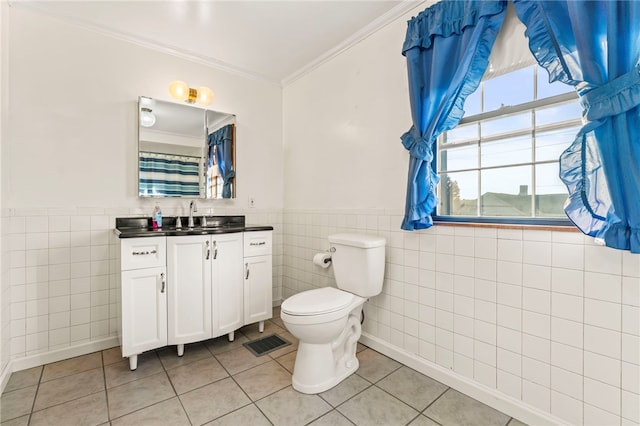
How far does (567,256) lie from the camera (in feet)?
4.47

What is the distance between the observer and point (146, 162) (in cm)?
240

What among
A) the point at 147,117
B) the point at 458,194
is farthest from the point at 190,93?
the point at 458,194

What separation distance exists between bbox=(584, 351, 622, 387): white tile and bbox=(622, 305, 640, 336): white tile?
0.47 ft

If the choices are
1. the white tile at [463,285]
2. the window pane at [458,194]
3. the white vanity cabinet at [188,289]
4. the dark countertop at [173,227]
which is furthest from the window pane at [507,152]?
the white vanity cabinet at [188,289]

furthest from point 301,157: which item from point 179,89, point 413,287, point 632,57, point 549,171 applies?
point 632,57

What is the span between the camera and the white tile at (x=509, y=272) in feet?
4.97

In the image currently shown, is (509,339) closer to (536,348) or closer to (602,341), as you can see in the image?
(536,348)

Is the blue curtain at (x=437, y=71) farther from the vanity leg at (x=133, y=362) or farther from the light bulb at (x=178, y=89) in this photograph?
the vanity leg at (x=133, y=362)

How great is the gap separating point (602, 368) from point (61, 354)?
10.4 feet

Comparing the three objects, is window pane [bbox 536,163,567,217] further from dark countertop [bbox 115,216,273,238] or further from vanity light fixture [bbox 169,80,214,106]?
vanity light fixture [bbox 169,80,214,106]

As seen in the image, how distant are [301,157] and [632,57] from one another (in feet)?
7.61

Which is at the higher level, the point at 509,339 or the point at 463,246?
the point at 463,246

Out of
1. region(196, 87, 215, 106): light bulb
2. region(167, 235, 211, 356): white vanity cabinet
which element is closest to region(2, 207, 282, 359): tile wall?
region(167, 235, 211, 356): white vanity cabinet

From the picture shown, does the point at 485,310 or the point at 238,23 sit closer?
the point at 485,310
